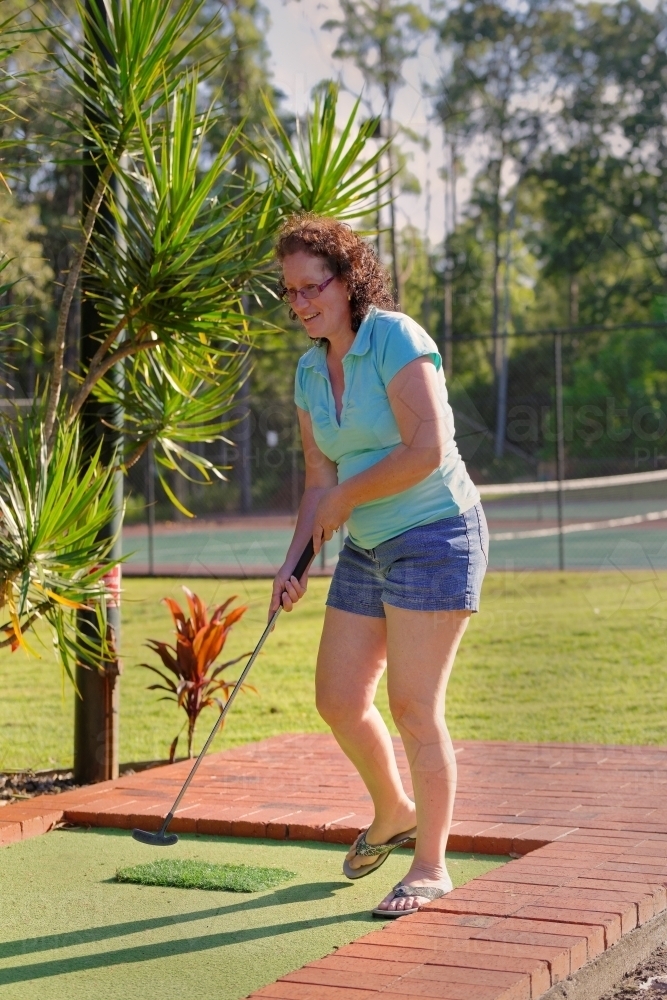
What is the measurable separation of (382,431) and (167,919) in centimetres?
138

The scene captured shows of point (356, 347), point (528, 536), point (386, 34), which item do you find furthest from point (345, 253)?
point (528, 536)

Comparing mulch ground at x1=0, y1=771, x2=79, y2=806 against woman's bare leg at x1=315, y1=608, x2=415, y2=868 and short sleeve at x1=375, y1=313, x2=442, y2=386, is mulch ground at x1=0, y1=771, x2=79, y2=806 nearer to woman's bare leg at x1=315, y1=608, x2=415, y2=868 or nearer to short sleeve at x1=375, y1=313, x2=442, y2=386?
woman's bare leg at x1=315, y1=608, x2=415, y2=868

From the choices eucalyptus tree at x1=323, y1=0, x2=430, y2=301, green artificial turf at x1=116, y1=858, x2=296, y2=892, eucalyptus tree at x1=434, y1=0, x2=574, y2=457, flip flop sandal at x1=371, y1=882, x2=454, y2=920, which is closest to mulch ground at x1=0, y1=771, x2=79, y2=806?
green artificial turf at x1=116, y1=858, x2=296, y2=892

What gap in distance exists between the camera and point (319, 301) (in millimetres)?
3457

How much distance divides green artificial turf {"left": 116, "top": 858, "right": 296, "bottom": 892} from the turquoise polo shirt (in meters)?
1.03

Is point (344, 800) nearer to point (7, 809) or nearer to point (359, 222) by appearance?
point (7, 809)

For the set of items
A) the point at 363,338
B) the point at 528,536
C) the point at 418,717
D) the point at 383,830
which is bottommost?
the point at 383,830

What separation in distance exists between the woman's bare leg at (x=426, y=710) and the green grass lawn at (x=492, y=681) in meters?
2.80

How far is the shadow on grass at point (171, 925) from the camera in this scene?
10.6 ft

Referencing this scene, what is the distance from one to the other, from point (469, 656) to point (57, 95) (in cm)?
2725

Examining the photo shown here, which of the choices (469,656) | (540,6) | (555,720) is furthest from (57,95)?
(555,720)

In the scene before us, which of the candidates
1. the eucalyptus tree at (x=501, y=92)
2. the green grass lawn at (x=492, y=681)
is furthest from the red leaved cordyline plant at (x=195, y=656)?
the eucalyptus tree at (x=501, y=92)

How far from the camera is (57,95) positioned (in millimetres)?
33031

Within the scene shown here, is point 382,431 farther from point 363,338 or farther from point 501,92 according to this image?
point 501,92
